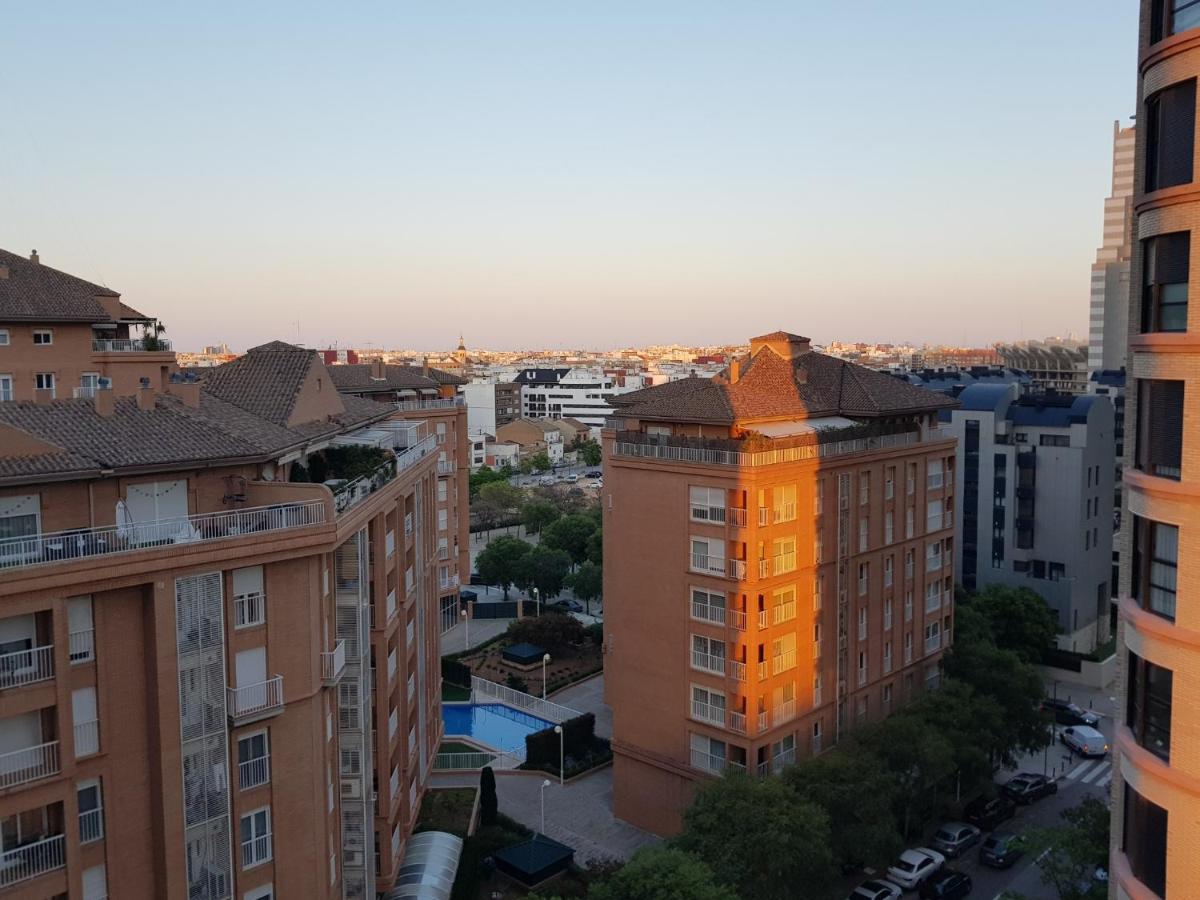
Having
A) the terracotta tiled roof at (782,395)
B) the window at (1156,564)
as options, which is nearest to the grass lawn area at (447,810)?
the terracotta tiled roof at (782,395)

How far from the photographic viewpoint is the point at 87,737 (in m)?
18.8

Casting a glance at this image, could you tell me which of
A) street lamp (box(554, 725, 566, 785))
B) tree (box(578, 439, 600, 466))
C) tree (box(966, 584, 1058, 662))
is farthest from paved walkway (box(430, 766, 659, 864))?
tree (box(578, 439, 600, 466))

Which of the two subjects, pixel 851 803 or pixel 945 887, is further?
pixel 945 887

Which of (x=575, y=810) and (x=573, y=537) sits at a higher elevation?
(x=573, y=537)

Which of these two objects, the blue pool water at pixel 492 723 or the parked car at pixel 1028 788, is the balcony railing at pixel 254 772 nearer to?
the blue pool water at pixel 492 723

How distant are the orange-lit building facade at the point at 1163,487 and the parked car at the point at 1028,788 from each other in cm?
2770

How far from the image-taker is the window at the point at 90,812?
18.8 metres

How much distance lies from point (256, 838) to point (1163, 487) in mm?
18785

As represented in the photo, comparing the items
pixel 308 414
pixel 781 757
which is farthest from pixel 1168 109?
pixel 781 757

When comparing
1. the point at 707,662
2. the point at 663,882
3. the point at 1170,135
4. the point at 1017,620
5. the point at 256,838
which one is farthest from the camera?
the point at 1017,620

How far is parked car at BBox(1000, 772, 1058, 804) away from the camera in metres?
40.7

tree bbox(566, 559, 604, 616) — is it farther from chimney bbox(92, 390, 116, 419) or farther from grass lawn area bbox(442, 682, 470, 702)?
chimney bbox(92, 390, 116, 419)

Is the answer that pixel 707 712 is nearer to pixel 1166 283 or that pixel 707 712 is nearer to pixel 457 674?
pixel 457 674

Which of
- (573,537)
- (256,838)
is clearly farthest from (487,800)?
(573,537)
